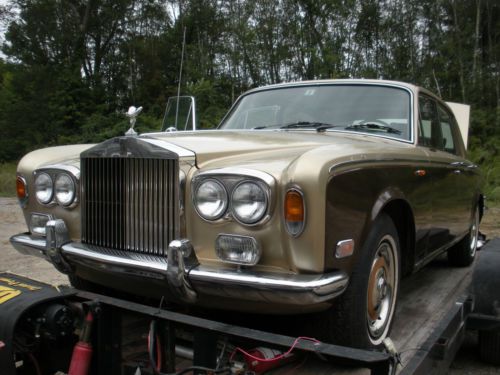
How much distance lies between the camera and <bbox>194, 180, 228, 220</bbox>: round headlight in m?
2.01

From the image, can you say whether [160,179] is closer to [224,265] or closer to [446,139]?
[224,265]

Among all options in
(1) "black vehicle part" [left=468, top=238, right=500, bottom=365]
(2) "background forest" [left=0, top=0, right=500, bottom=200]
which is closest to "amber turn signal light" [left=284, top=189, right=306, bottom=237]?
(1) "black vehicle part" [left=468, top=238, right=500, bottom=365]

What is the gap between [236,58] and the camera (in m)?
23.9

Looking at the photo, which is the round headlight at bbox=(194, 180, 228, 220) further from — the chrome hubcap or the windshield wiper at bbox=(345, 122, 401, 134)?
the windshield wiper at bbox=(345, 122, 401, 134)

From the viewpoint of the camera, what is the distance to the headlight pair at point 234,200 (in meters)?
1.95

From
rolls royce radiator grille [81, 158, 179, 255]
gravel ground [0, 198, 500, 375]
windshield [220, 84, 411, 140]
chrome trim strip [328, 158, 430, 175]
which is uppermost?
windshield [220, 84, 411, 140]

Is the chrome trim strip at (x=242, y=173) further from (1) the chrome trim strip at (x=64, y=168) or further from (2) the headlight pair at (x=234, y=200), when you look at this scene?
(1) the chrome trim strip at (x=64, y=168)

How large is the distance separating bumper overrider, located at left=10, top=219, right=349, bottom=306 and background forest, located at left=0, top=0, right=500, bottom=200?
13.3 meters

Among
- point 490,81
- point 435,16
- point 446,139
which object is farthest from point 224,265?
point 435,16

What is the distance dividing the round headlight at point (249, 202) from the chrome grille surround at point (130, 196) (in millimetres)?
305

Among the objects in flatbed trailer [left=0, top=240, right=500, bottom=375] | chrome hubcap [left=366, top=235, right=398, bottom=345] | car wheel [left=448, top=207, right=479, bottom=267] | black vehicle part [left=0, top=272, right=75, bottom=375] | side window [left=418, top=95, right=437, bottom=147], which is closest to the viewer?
flatbed trailer [left=0, top=240, right=500, bottom=375]

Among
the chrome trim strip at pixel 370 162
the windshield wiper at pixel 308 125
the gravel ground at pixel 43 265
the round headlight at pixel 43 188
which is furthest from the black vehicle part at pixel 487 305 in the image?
the round headlight at pixel 43 188

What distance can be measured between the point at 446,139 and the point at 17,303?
3.57 m

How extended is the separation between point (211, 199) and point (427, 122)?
222 centimetres
